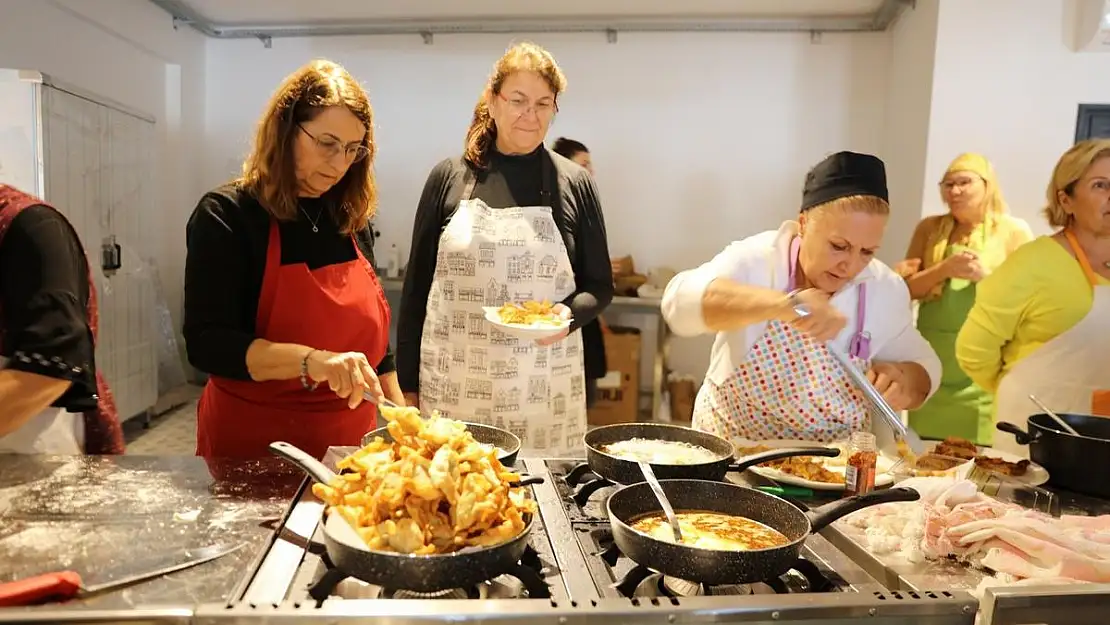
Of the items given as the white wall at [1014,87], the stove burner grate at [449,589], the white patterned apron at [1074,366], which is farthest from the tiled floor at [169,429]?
the white wall at [1014,87]

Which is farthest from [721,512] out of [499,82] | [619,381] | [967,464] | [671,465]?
[619,381]

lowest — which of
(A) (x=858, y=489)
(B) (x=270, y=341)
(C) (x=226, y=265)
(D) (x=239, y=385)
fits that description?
(A) (x=858, y=489)

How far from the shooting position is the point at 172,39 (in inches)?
219

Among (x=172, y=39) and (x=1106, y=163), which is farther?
(x=172, y=39)

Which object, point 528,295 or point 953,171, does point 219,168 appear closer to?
point 528,295

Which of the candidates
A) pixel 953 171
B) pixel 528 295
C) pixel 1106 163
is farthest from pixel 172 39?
pixel 1106 163

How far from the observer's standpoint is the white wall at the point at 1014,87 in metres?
3.82

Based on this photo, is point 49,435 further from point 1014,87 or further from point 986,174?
point 1014,87

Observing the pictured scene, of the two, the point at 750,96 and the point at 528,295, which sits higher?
the point at 750,96

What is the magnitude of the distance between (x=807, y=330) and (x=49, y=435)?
163 centimetres

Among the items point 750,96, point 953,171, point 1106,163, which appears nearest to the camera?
point 1106,163

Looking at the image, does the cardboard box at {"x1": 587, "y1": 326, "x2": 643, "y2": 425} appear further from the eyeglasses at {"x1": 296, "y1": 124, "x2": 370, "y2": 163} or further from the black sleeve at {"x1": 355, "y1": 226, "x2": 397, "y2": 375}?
the eyeglasses at {"x1": 296, "y1": 124, "x2": 370, "y2": 163}

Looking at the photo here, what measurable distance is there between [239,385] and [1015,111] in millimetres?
4064

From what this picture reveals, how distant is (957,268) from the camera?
3.43 meters
